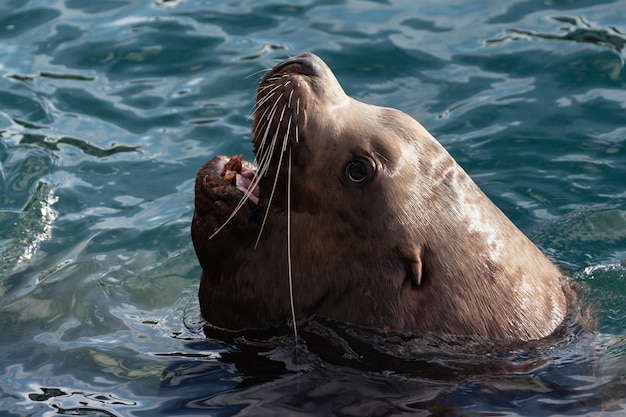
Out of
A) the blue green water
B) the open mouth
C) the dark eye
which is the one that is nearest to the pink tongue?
the open mouth

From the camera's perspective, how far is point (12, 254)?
7570 millimetres

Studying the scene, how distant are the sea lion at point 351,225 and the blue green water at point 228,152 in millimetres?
247

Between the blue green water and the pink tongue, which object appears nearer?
the blue green water

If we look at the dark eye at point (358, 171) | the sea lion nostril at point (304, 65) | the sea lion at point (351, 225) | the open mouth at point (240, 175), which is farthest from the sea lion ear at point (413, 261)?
the sea lion nostril at point (304, 65)

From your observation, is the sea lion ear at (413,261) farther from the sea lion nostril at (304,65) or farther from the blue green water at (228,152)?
the sea lion nostril at (304,65)

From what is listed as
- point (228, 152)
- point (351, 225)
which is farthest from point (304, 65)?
point (228, 152)

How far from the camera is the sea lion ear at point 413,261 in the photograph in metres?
5.48

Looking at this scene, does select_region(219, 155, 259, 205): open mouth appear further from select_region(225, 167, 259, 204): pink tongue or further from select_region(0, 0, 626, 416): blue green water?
select_region(0, 0, 626, 416): blue green water

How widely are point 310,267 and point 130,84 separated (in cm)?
488

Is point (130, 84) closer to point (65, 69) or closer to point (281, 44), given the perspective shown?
point (65, 69)

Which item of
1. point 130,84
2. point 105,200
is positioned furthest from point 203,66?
point 105,200

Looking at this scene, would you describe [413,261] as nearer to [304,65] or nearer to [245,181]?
[245,181]

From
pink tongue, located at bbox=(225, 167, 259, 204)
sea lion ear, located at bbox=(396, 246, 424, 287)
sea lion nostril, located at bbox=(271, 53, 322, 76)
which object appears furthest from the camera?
pink tongue, located at bbox=(225, 167, 259, 204)

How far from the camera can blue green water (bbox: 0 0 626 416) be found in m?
5.59
